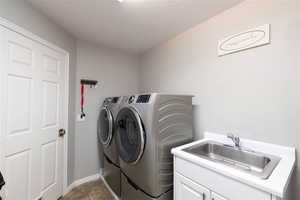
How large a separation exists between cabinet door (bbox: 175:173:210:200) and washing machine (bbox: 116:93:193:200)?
0.55ft

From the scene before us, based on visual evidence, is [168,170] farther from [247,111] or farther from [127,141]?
[247,111]

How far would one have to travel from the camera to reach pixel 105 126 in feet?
6.99

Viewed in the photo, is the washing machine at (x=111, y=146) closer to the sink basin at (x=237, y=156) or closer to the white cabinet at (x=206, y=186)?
the white cabinet at (x=206, y=186)

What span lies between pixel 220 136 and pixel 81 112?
83.2 inches

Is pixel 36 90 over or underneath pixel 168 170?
over

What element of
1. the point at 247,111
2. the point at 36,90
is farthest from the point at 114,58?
the point at 247,111

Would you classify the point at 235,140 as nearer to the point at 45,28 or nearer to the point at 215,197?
the point at 215,197

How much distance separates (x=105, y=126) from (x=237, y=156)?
5.81ft

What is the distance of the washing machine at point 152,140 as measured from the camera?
1272 millimetres

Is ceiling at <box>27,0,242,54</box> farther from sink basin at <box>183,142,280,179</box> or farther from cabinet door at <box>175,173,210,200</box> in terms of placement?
cabinet door at <box>175,173,210,200</box>

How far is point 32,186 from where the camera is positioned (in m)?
1.49

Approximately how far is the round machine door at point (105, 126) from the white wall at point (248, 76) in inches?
44.8

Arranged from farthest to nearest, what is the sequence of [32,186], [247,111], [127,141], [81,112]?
[81,112], [127,141], [32,186], [247,111]

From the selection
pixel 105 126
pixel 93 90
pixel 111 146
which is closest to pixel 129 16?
pixel 93 90
